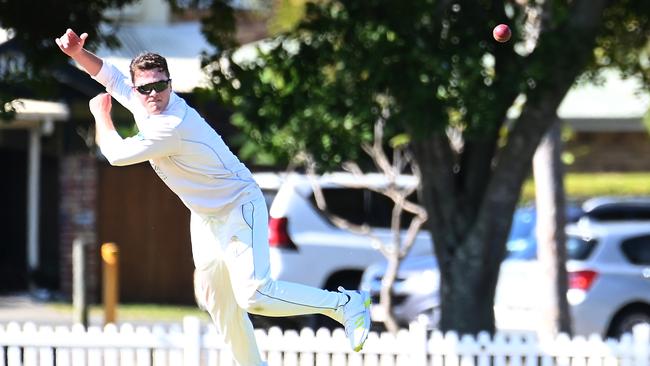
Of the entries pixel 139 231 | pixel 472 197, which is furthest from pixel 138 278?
pixel 472 197

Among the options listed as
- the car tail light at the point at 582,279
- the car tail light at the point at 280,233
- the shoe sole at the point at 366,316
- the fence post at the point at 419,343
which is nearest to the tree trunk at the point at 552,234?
the car tail light at the point at 582,279

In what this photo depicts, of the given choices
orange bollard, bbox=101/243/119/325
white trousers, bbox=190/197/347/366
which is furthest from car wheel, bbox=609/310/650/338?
white trousers, bbox=190/197/347/366

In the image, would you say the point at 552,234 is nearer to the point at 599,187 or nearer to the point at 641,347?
the point at 641,347

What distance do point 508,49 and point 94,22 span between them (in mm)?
3324

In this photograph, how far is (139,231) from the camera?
20.7m

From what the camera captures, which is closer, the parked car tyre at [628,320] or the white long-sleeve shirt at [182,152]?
the white long-sleeve shirt at [182,152]

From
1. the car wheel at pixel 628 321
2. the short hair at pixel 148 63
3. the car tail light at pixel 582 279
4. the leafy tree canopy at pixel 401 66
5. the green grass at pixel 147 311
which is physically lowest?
the car wheel at pixel 628 321

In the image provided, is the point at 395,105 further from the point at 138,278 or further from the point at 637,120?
the point at 637,120

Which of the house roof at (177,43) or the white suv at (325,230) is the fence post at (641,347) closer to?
the white suv at (325,230)

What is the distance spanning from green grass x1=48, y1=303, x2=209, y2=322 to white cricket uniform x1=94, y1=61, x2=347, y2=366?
1058 centimetres

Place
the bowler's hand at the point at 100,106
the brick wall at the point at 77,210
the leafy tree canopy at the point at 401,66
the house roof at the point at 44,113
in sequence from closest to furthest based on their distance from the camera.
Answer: the bowler's hand at the point at 100,106
the leafy tree canopy at the point at 401,66
the house roof at the point at 44,113
the brick wall at the point at 77,210

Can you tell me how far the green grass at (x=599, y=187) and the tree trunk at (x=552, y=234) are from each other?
442 inches

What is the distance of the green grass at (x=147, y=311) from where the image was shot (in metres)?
18.0

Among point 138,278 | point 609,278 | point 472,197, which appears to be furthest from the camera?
point 138,278
